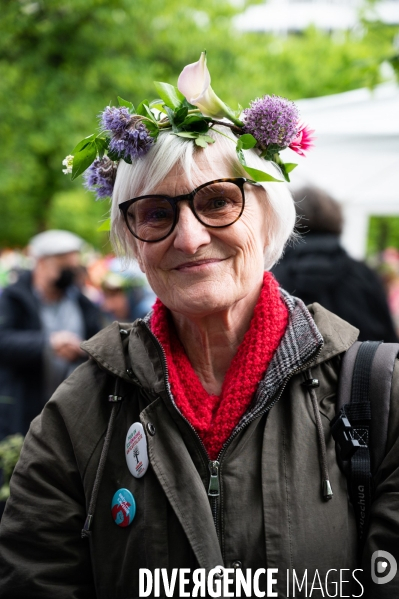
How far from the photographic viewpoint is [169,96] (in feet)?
6.46

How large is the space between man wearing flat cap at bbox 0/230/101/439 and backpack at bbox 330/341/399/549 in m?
3.52

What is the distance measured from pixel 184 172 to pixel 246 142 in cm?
20

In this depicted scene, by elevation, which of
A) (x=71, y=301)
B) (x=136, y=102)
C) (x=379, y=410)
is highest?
(x=136, y=102)

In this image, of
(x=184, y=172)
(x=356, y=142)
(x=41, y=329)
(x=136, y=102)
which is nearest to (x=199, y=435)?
(x=184, y=172)

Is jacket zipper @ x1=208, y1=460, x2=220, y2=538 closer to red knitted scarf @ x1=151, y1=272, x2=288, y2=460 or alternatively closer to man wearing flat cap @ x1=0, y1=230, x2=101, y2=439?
red knitted scarf @ x1=151, y1=272, x2=288, y2=460

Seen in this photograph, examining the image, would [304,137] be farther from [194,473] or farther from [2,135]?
[2,135]

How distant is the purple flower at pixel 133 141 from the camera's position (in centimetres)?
191

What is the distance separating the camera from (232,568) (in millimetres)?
1781

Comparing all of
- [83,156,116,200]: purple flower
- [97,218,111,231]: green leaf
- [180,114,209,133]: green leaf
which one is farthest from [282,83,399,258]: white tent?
[180,114,209,133]: green leaf

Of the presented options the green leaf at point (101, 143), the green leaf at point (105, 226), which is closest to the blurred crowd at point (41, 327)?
the green leaf at point (105, 226)

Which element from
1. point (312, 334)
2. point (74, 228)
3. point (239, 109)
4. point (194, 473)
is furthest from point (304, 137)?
point (74, 228)

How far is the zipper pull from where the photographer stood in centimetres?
183

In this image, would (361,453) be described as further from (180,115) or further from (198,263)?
(180,115)

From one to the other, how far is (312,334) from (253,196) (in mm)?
451
